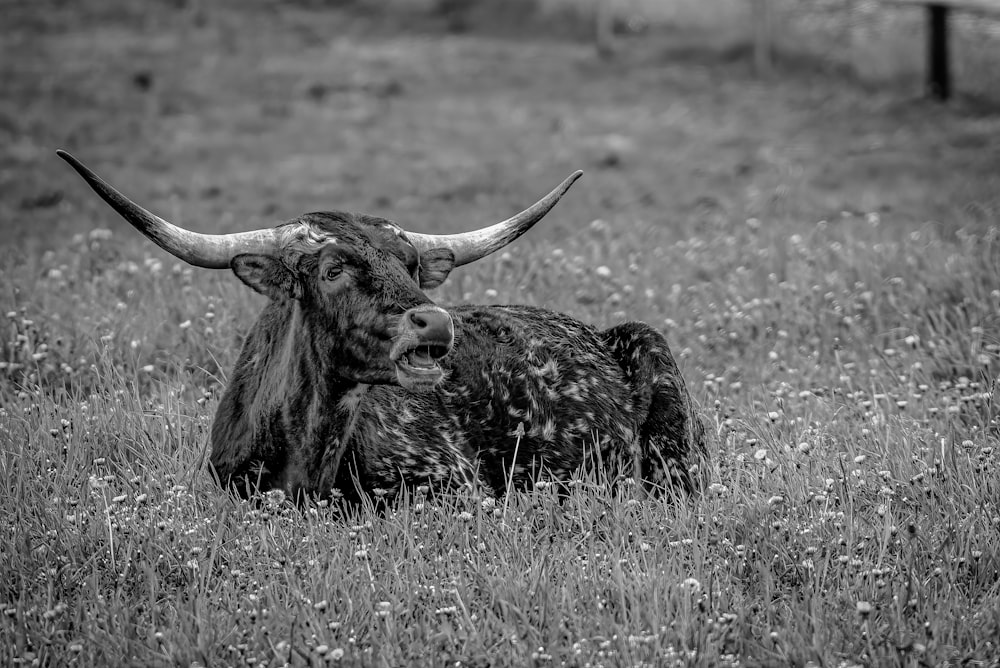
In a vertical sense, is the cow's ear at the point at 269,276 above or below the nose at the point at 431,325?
above

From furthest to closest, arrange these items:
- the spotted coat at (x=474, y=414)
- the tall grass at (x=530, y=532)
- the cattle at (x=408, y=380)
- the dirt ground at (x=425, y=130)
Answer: the dirt ground at (x=425, y=130) → the spotted coat at (x=474, y=414) → the cattle at (x=408, y=380) → the tall grass at (x=530, y=532)

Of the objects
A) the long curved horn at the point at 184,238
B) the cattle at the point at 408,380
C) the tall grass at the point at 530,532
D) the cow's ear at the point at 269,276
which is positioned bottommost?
the tall grass at the point at 530,532

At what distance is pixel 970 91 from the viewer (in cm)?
1889

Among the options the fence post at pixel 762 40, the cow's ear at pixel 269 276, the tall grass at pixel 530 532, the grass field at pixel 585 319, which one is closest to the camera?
the tall grass at pixel 530 532

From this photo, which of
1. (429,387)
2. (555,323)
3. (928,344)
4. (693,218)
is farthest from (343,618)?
(693,218)

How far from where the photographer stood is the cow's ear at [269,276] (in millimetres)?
5977

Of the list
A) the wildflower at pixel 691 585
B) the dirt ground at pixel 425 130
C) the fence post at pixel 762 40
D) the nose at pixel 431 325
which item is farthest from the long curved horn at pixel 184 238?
the fence post at pixel 762 40

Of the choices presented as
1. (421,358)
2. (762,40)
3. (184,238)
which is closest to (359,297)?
(421,358)

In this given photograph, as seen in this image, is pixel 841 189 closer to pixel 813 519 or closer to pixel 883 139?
pixel 883 139

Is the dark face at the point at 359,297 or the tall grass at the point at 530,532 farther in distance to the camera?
the dark face at the point at 359,297

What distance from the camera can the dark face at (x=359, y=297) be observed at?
575cm

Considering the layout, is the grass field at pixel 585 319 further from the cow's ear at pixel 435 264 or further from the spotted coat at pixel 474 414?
the cow's ear at pixel 435 264

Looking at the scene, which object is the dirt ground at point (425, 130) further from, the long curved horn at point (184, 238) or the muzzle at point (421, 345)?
the muzzle at point (421, 345)

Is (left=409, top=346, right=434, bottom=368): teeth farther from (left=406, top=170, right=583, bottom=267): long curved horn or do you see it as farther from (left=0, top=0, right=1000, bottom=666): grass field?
(left=406, top=170, right=583, bottom=267): long curved horn
